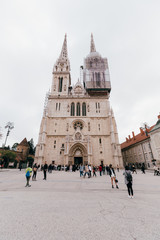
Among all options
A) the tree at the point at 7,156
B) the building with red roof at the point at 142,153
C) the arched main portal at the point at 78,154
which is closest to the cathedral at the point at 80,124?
the arched main portal at the point at 78,154

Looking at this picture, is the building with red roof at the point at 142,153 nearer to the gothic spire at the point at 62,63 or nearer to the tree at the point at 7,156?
the gothic spire at the point at 62,63

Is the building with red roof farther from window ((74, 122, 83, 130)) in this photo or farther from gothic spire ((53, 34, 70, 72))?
gothic spire ((53, 34, 70, 72))

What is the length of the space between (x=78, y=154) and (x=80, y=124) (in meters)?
7.58

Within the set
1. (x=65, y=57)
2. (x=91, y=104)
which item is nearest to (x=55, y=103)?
(x=91, y=104)

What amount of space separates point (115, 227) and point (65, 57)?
4820 centimetres

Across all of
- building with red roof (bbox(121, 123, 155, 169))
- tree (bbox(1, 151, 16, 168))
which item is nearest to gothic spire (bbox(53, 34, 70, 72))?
tree (bbox(1, 151, 16, 168))

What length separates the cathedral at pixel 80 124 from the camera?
995 inches

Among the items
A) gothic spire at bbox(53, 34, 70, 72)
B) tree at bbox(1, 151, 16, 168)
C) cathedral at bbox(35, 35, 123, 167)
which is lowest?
tree at bbox(1, 151, 16, 168)

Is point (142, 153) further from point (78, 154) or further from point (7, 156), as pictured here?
point (7, 156)

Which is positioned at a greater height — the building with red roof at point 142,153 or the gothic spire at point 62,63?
the gothic spire at point 62,63

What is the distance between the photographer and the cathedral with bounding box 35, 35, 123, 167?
25266 mm

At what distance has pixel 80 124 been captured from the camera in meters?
29.2

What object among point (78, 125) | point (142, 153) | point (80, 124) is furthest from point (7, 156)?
point (142, 153)

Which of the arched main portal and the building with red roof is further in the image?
the building with red roof
